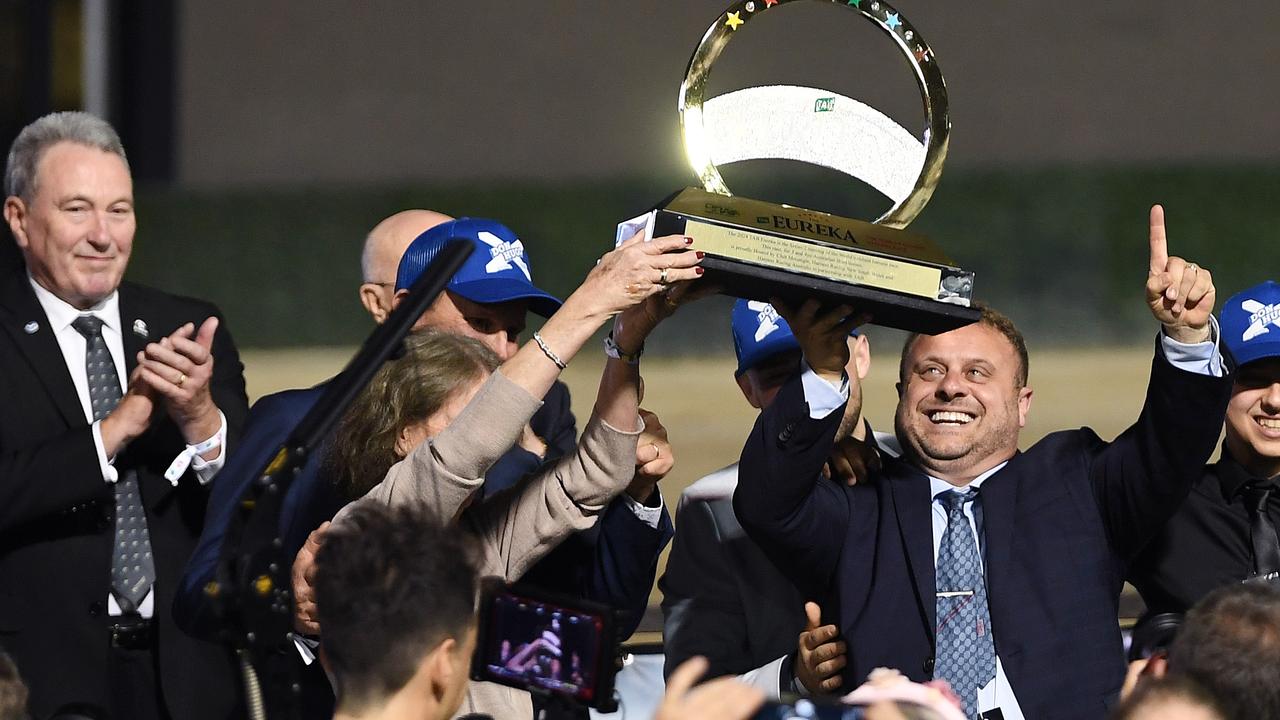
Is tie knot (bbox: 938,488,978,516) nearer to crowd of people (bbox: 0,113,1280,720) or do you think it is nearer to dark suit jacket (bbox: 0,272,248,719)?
crowd of people (bbox: 0,113,1280,720)

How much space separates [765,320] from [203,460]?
1145 millimetres

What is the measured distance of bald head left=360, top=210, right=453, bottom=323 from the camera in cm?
416

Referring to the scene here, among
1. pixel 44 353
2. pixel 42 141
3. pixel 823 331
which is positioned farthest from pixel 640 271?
pixel 42 141

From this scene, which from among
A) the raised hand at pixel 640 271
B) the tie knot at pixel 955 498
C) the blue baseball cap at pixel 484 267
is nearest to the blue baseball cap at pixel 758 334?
the blue baseball cap at pixel 484 267

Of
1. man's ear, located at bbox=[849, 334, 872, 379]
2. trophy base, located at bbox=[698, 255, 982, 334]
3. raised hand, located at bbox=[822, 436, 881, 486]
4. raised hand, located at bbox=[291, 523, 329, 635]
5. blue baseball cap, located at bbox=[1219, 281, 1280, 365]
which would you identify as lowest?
raised hand, located at bbox=[291, 523, 329, 635]

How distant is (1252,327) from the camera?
367 cm

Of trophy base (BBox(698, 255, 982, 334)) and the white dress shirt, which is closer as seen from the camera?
trophy base (BBox(698, 255, 982, 334))

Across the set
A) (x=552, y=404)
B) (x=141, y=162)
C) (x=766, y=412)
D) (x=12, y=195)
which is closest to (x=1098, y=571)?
(x=766, y=412)

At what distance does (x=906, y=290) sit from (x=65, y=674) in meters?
1.73

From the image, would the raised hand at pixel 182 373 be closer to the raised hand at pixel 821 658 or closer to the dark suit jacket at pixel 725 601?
the dark suit jacket at pixel 725 601

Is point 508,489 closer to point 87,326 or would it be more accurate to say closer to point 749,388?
point 749,388

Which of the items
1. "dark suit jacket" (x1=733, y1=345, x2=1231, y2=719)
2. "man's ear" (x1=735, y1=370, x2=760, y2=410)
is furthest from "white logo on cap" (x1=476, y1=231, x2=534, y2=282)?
"dark suit jacket" (x1=733, y1=345, x2=1231, y2=719)

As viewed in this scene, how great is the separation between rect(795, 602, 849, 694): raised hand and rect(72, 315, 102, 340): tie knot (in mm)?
1501

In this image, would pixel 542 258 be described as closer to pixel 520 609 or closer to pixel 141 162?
pixel 141 162
